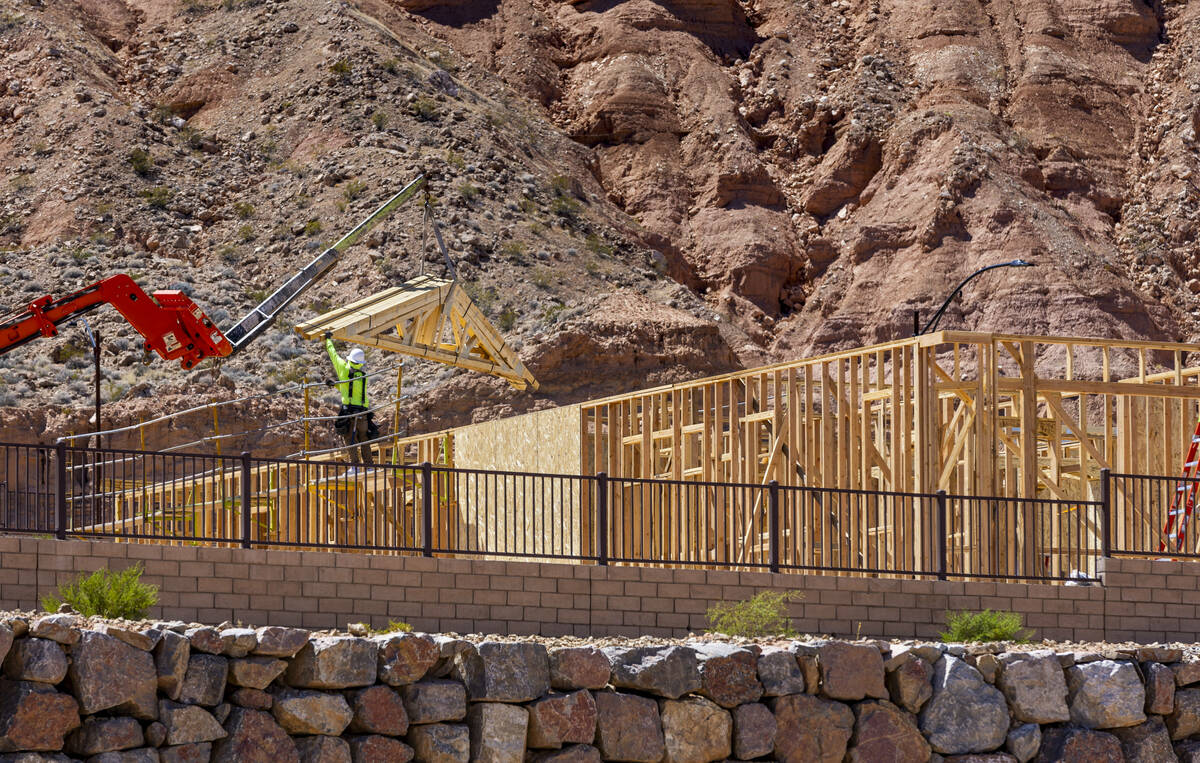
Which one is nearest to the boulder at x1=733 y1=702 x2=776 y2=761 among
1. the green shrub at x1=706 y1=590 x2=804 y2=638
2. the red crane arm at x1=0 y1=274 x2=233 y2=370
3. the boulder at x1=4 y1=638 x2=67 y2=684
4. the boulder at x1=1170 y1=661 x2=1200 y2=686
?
the green shrub at x1=706 y1=590 x2=804 y2=638

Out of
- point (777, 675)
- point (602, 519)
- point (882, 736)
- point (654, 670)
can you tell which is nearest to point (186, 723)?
point (654, 670)

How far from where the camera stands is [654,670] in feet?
55.4

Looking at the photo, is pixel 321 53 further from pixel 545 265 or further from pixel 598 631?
pixel 598 631

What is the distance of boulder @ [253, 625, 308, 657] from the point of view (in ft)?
50.9

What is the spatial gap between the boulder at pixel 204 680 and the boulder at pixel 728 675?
448 centimetres

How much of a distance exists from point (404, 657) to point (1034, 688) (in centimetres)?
650

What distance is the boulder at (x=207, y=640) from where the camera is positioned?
1530 centimetres

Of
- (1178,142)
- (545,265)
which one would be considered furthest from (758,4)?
(545,265)

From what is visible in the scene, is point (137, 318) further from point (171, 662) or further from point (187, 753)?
point (187, 753)

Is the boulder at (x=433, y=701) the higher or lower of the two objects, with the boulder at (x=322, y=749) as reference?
higher

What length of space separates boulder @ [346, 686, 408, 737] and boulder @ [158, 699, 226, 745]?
119cm

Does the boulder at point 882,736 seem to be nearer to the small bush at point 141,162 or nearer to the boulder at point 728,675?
the boulder at point 728,675

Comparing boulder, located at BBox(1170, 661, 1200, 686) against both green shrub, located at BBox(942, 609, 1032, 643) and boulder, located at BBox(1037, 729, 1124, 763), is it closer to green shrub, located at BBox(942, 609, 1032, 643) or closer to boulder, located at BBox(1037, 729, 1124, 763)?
boulder, located at BBox(1037, 729, 1124, 763)

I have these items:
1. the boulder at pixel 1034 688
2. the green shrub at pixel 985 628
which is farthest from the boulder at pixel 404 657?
the green shrub at pixel 985 628
